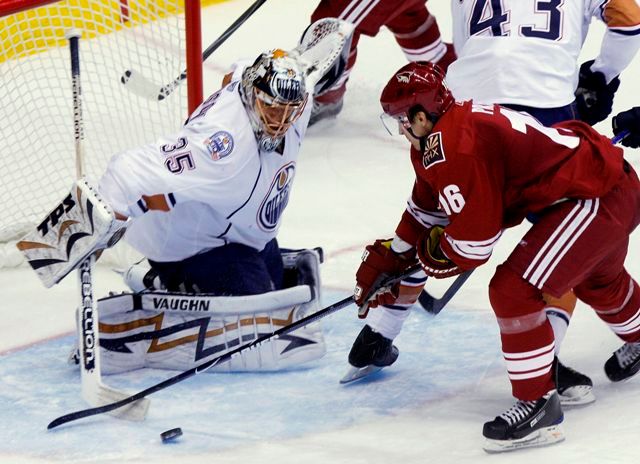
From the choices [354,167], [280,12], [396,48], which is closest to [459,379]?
[354,167]

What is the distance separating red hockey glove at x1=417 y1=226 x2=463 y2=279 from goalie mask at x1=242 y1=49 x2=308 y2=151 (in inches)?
19.6

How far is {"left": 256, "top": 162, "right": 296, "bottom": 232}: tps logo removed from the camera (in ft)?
11.7

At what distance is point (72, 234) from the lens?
324 cm

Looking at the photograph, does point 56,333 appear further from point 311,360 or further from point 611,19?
point 611,19

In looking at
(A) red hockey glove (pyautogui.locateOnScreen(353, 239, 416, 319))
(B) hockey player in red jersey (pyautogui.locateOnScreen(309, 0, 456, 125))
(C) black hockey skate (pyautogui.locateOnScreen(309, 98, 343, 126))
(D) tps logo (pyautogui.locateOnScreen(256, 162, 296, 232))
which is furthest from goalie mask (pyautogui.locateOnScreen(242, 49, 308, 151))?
(C) black hockey skate (pyautogui.locateOnScreen(309, 98, 343, 126))

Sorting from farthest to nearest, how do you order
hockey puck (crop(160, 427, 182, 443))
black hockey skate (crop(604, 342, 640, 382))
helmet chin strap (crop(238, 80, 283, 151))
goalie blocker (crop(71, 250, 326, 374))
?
goalie blocker (crop(71, 250, 326, 374)) → helmet chin strap (crop(238, 80, 283, 151)) → black hockey skate (crop(604, 342, 640, 382)) → hockey puck (crop(160, 427, 182, 443))

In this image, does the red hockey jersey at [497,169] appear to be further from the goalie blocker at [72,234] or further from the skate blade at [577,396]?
the goalie blocker at [72,234]

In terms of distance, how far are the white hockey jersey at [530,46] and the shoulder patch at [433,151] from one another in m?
0.64

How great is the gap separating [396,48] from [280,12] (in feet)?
2.15

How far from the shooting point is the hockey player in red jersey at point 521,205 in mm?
2854

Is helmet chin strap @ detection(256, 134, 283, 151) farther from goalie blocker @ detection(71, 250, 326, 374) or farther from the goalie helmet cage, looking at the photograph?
the goalie helmet cage

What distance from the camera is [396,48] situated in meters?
6.09

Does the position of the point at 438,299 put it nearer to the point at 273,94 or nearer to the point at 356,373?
the point at 356,373

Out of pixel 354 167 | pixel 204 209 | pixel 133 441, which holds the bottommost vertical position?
pixel 354 167
